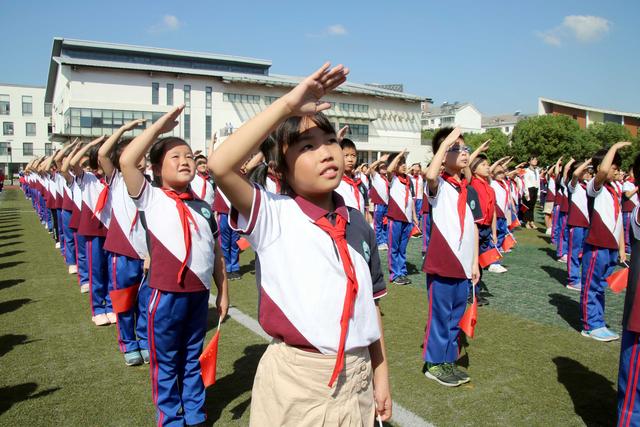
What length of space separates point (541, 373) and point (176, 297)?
10.4ft

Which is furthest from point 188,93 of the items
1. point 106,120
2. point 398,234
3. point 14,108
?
point 398,234

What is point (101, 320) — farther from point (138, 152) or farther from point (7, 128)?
point (7, 128)

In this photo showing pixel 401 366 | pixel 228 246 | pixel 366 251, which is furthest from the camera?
pixel 228 246

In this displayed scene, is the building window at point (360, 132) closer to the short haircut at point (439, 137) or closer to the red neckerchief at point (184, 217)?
the short haircut at point (439, 137)

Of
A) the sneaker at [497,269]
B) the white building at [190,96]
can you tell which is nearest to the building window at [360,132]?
the white building at [190,96]

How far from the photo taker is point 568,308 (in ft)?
22.1

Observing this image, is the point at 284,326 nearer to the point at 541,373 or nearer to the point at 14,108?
the point at 541,373

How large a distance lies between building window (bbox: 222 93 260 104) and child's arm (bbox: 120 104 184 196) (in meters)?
51.5

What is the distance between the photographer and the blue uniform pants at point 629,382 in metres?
2.73

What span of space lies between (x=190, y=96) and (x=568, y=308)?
50056 mm

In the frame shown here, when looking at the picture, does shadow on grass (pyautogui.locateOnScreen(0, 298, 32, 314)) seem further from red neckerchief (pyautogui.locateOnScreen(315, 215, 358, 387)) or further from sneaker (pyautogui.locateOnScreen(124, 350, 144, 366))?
red neckerchief (pyautogui.locateOnScreen(315, 215, 358, 387))

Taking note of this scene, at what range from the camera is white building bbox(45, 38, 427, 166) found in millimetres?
47906

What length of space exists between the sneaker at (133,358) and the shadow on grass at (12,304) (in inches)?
115

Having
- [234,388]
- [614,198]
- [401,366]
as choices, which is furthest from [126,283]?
[614,198]
